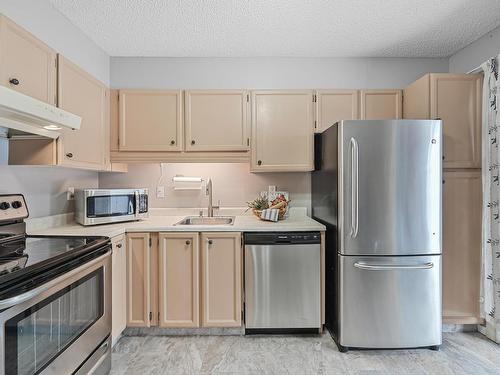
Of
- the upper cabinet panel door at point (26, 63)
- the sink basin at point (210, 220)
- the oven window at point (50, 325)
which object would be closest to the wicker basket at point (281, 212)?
the sink basin at point (210, 220)

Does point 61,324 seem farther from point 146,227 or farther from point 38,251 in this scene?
point 146,227

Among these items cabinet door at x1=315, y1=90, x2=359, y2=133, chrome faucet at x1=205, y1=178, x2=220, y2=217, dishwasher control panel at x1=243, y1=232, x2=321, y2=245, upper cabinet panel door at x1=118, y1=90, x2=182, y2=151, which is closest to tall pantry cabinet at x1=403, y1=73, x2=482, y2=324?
cabinet door at x1=315, y1=90, x2=359, y2=133

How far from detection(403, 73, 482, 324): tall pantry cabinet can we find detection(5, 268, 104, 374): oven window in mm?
2548

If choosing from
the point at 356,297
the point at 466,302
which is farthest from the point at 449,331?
the point at 356,297

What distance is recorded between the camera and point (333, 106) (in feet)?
8.72

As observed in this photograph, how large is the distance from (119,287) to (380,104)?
2.69 metres

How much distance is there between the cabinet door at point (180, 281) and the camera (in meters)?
2.29

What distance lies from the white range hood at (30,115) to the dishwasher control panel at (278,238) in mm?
1404

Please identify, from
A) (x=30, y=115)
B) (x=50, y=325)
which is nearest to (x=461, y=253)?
(x=50, y=325)

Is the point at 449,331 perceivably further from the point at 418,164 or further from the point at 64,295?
the point at 64,295

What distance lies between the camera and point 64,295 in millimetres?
1393

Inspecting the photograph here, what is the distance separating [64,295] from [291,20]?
227 centimetres

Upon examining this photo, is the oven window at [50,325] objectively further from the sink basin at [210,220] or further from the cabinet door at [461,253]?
the cabinet door at [461,253]

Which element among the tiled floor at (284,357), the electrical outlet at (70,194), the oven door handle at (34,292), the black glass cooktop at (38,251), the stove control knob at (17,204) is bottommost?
the tiled floor at (284,357)
